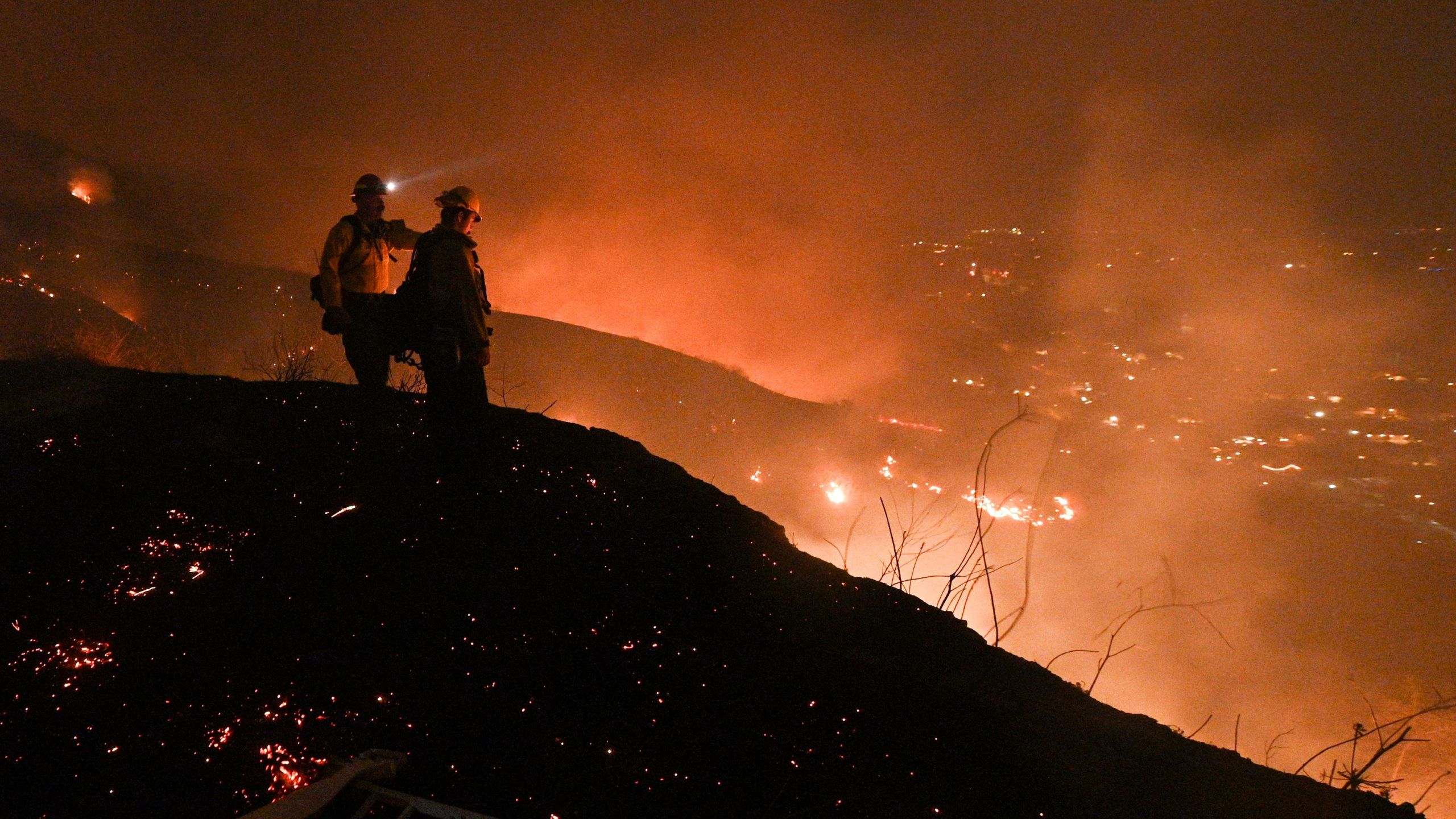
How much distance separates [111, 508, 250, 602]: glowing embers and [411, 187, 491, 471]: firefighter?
957mm

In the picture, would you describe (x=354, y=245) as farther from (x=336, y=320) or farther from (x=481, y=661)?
(x=481, y=661)

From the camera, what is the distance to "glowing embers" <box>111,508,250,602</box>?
208cm

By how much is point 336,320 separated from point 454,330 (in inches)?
54.9

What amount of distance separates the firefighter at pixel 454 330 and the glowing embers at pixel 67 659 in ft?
4.57

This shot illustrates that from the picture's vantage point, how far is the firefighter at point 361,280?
12.7 feet

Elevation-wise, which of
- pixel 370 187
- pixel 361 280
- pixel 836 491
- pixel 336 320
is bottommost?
pixel 336 320

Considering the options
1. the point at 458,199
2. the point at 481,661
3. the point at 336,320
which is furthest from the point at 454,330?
the point at 481,661

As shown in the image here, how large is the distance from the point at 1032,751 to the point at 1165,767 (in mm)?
505

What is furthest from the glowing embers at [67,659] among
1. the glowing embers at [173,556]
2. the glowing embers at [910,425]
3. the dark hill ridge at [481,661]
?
the glowing embers at [910,425]

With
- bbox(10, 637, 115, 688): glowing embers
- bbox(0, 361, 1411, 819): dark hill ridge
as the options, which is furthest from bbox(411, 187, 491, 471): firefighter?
bbox(10, 637, 115, 688): glowing embers

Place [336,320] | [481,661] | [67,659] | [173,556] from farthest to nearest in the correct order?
[336,320] → [173,556] → [481,661] → [67,659]

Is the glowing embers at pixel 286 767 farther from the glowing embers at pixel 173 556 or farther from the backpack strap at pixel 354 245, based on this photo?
the backpack strap at pixel 354 245

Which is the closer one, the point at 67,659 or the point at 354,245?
the point at 67,659

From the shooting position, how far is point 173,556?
2.23 metres
